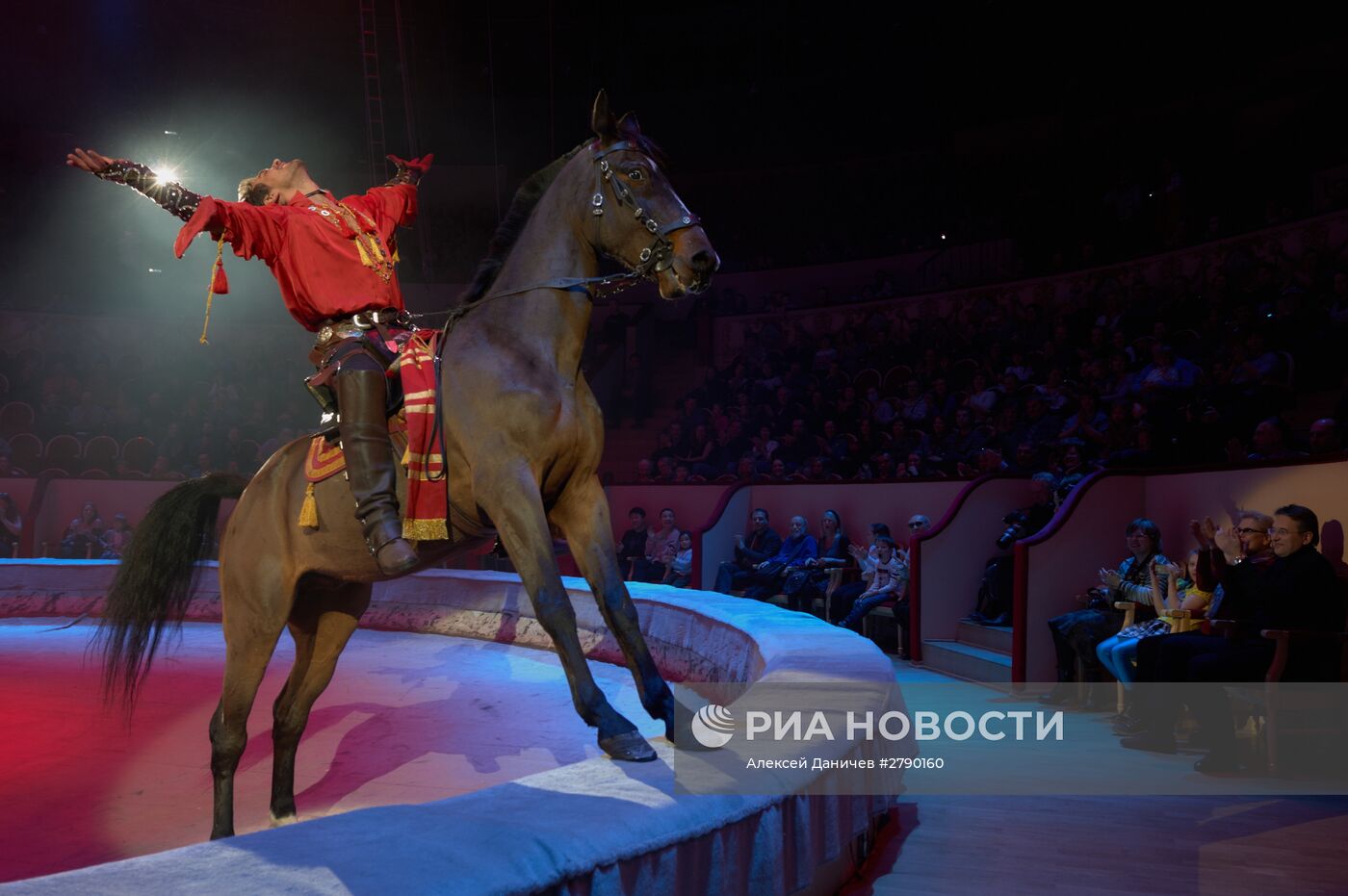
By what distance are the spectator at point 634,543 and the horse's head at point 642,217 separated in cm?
831

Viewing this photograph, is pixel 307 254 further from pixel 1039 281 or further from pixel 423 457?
pixel 1039 281

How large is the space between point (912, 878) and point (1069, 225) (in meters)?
14.1

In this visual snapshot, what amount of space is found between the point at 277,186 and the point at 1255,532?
5.04 m

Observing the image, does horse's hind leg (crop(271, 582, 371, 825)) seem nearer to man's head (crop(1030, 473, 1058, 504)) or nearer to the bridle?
the bridle

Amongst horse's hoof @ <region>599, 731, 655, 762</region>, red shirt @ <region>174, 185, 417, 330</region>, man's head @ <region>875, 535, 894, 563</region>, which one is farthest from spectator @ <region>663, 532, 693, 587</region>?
horse's hoof @ <region>599, 731, 655, 762</region>

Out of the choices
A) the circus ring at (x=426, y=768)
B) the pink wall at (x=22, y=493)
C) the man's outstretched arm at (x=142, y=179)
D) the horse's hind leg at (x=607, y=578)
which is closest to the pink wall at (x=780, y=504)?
the circus ring at (x=426, y=768)

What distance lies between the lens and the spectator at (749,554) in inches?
408

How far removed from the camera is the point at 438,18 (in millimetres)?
19391

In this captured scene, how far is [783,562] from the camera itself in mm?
10141

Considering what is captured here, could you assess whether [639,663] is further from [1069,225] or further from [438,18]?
[438,18]

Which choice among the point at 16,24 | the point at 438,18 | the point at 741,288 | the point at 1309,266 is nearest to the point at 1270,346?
the point at 1309,266

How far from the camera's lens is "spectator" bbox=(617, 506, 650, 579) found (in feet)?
38.1

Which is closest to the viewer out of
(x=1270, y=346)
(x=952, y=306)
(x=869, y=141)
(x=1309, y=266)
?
(x=1270, y=346)

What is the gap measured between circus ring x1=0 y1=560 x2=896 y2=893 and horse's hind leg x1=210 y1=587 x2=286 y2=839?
32 cm
